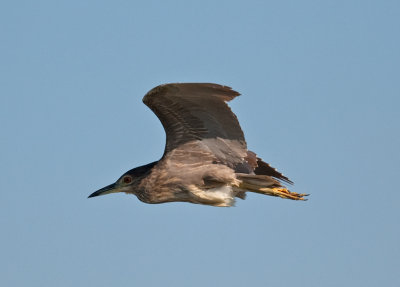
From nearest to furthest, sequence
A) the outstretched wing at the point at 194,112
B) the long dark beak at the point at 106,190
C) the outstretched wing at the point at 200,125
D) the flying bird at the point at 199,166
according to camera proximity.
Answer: the outstretched wing at the point at 194,112, the outstretched wing at the point at 200,125, the flying bird at the point at 199,166, the long dark beak at the point at 106,190

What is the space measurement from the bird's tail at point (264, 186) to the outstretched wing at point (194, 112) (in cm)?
54

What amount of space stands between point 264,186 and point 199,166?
118 centimetres

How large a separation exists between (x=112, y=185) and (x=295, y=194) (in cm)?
332

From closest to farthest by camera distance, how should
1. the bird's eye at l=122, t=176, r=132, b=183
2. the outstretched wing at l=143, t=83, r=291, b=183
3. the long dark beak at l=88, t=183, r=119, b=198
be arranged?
the outstretched wing at l=143, t=83, r=291, b=183, the bird's eye at l=122, t=176, r=132, b=183, the long dark beak at l=88, t=183, r=119, b=198

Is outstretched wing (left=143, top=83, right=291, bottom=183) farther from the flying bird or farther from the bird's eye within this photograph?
the bird's eye

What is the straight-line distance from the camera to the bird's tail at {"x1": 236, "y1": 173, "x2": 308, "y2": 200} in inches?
629

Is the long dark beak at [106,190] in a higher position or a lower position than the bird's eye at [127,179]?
lower

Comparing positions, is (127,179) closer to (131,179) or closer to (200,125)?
(131,179)

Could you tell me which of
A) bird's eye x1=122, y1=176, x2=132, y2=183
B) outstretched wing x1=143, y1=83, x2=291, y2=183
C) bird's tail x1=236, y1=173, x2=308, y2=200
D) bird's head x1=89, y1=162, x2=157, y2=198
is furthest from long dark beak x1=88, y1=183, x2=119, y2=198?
bird's tail x1=236, y1=173, x2=308, y2=200

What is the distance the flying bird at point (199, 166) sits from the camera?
15773 millimetres

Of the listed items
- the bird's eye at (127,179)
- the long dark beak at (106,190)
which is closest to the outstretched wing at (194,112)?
the bird's eye at (127,179)

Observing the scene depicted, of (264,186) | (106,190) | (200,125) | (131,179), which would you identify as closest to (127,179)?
(131,179)

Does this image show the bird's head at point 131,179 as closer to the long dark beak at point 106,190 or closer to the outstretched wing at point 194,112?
the long dark beak at point 106,190

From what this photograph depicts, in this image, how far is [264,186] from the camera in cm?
Answer: 1612
